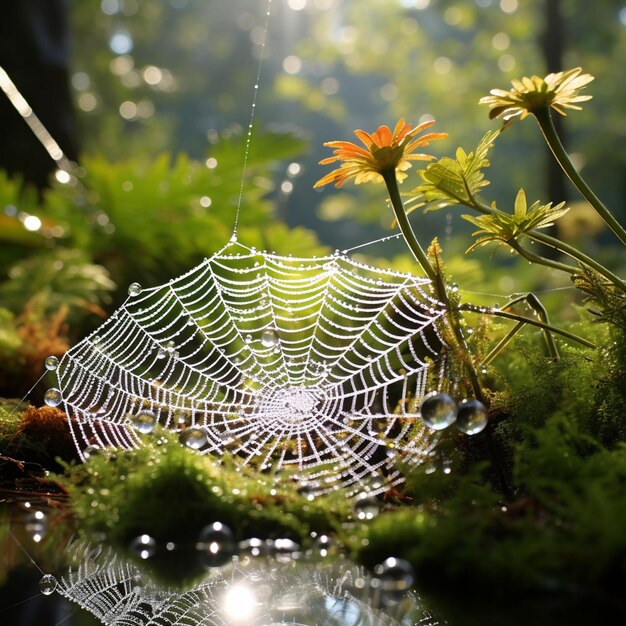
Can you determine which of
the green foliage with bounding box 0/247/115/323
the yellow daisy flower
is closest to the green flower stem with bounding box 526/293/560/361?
the yellow daisy flower

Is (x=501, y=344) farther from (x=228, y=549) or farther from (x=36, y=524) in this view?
(x=36, y=524)

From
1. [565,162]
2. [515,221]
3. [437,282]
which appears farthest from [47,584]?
[565,162]

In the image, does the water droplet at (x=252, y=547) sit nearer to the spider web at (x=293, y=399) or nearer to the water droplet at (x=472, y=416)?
the spider web at (x=293, y=399)

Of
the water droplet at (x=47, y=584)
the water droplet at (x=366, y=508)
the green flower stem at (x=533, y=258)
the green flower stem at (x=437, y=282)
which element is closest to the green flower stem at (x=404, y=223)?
the green flower stem at (x=437, y=282)

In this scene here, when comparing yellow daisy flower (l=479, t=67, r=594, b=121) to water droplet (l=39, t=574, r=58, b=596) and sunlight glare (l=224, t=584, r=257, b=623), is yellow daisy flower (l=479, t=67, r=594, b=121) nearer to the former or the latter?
sunlight glare (l=224, t=584, r=257, b=623)

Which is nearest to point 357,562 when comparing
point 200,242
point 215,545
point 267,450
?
point 215,545

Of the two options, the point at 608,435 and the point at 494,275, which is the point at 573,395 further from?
the point at 494,275
